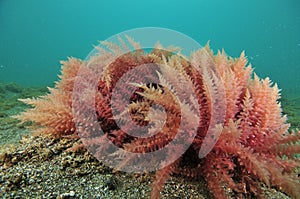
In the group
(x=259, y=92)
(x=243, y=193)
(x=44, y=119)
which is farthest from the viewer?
(x=44, y=119)

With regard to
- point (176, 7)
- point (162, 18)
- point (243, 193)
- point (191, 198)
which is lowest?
point (191, 198)

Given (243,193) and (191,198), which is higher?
(243,193)

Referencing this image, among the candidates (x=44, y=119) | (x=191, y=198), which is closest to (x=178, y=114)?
(x=191, y=198)

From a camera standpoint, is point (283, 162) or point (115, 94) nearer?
point (283, 162)

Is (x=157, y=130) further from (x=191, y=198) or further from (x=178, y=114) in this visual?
(x=191, y=198)

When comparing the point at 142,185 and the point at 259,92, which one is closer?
the point at 142,185

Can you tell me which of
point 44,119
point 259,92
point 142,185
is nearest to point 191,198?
point 142,185

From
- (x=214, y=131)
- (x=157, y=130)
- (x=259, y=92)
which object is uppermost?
(x=259, y=92)

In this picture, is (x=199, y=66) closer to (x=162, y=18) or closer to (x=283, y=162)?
(x=283, y=162)

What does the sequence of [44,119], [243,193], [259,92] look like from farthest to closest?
[44,119] < [259,92] < [243,193]
